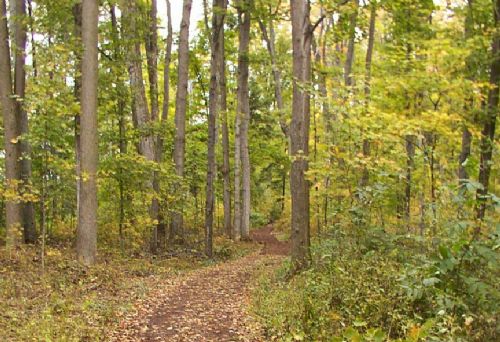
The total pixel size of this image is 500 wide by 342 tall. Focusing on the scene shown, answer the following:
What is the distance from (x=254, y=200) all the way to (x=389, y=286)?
28.6 meters

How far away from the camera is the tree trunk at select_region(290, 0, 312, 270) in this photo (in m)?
10.0

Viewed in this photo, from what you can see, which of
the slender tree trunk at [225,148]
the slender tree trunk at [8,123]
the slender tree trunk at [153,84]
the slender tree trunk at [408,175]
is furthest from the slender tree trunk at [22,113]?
the slender tree trunk at [408,175]

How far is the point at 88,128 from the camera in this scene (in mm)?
10273

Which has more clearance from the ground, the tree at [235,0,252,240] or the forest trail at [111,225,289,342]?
the tree at [235,0,252,240]

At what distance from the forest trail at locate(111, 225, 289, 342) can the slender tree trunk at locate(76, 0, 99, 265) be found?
7.14 ft

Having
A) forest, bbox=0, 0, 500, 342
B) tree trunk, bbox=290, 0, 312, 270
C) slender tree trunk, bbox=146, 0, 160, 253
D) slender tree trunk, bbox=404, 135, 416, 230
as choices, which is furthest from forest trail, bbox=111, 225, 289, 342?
slender tree trunk, bbox=404, 135, 416, 230

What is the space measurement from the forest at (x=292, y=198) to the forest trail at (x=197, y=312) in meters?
0.05

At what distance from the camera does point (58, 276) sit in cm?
942

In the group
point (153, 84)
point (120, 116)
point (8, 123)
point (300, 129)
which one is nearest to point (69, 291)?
point (8, 123)

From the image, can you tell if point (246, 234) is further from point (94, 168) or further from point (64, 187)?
point (94, 168)

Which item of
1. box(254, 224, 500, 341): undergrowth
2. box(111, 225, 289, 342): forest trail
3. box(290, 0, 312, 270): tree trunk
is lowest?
box(111, 225, 289, 342): forest trail

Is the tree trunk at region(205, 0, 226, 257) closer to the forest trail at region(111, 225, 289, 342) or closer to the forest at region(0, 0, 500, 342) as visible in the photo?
the forest at region(0, 0, 500, 342)

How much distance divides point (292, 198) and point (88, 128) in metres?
4.70

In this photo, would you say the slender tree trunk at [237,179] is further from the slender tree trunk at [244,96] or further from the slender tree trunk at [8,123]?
the slender tree trunk at [8,123]
